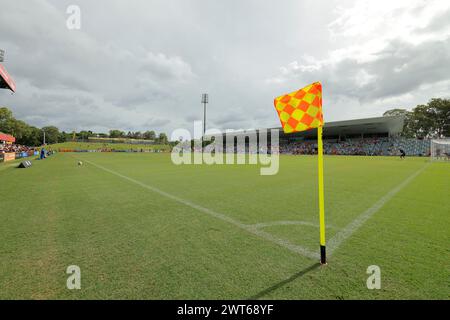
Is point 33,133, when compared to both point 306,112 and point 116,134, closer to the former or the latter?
point 116,134

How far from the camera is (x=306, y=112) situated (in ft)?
9.57

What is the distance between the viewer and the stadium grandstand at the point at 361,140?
4409cm

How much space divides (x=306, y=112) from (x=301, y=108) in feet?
0.29

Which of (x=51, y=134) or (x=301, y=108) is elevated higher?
(x=51, y=134)

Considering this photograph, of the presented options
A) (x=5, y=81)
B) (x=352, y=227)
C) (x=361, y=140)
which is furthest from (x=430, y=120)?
(x=5, y=81)

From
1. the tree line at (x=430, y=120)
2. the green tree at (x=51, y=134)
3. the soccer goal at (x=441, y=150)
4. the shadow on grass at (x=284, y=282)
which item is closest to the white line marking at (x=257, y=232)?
the shadow on grass at (x=284, y=282)

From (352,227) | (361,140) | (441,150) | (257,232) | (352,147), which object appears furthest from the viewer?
(361,140)

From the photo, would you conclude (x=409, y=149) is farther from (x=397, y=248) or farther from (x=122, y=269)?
(x=122, y=269)

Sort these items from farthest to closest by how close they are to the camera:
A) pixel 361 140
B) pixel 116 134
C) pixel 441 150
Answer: pixel 116 134 → pixel 361 140 → pixel 441 150

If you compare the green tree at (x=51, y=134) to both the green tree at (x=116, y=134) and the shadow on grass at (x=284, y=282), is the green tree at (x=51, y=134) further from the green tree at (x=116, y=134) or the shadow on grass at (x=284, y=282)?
the shadow on grass at (x=284, y=282)

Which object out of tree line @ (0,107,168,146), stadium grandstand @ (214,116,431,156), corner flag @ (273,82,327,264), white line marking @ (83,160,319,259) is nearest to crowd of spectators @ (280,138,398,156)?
stadium grandstand @ (214,116,431,156)

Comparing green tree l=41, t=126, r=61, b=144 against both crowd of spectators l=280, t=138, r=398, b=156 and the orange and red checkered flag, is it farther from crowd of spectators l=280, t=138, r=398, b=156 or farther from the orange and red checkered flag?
the orange and red checkered flag

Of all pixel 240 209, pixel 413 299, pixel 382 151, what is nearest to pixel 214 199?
pixel 240 209
